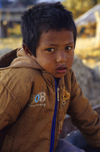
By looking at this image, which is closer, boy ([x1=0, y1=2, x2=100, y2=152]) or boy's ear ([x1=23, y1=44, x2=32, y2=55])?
boy ([x1=0, y1=2, x2=100, y2=152])

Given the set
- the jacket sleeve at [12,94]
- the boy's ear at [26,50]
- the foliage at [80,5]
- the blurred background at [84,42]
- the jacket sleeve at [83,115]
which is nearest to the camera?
the jacket sleeve at [12,94]

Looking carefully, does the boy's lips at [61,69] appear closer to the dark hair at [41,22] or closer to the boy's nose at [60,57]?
the boy's nose at [60,57]

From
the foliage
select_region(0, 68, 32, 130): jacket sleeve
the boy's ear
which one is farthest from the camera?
the foliage

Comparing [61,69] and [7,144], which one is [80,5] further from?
[7,144]

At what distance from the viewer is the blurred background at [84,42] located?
3.16 m

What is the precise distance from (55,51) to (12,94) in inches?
12.2

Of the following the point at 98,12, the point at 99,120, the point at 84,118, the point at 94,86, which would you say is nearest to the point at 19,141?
the point at 84,118

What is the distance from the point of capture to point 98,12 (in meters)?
9.11

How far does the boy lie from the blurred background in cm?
162

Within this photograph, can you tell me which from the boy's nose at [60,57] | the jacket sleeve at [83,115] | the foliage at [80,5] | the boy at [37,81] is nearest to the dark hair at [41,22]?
the boy at [37,81]

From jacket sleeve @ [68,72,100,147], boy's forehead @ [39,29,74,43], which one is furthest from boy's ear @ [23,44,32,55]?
jacket sleeve @ [68,72,100,147]

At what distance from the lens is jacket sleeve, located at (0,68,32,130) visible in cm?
94

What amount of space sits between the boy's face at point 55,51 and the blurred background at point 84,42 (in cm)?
166

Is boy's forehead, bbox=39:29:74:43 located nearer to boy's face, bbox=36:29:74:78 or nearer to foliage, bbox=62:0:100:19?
boy's face, bbox=36:29:74:78
